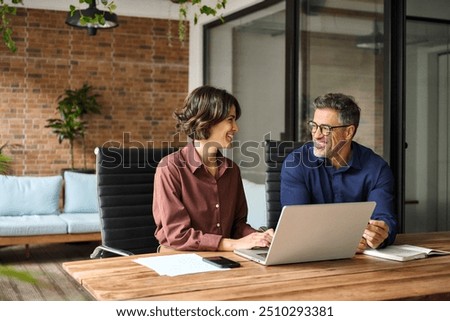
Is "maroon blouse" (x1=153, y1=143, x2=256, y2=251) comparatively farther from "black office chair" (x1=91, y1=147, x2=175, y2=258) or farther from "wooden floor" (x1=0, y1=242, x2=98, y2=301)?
"wooden floor" (x1=0, y1=242, x2=98, y2=301)

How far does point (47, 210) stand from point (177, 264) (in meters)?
4.57

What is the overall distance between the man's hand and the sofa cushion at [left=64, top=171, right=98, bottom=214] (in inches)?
177

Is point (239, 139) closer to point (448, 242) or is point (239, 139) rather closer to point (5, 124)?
point (5, 124)

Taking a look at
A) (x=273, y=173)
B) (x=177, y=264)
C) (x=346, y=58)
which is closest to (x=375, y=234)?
(x=177, y=264)

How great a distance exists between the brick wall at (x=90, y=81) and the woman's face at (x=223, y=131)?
5.65 metres

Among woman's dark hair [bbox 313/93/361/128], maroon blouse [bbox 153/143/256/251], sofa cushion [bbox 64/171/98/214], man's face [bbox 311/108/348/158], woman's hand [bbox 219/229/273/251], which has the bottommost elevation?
sofa cushion [bbox 64/171/98/214]

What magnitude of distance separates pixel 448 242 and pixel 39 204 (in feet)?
15.0

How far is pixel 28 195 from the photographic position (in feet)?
19.9

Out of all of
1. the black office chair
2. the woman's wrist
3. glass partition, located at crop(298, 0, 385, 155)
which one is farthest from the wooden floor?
glass partition, located at crop(298, 0, 385, 155)

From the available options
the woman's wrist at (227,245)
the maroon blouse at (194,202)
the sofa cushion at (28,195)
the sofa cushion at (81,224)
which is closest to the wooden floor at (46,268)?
the sofa cushion at (81,224)

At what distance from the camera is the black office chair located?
275 cm

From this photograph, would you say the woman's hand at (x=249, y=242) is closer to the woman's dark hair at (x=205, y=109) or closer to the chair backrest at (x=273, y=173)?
the woman's dark hair at (x=205, y=109)

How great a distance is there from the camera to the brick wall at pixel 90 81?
7.68m
